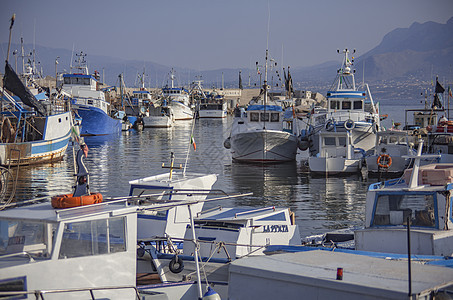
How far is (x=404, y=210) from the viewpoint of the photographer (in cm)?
1294

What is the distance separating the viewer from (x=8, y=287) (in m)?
8.36

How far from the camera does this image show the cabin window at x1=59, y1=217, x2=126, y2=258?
8852 millimetres

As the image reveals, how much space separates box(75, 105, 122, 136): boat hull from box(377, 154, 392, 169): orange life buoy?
34.4 metres

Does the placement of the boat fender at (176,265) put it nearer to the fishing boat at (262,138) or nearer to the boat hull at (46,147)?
the boat hull at (46,147)

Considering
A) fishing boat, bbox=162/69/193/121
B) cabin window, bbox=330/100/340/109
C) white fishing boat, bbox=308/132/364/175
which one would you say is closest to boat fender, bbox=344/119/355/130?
white fishing boat, bbox=308/132/364/175

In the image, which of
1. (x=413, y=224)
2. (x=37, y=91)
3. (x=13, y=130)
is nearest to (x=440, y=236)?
(x=413, y=224)

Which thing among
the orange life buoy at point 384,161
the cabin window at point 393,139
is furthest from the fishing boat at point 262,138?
the orange life buoy at point 384,161

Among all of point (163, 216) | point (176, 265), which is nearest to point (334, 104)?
point (163, 216)

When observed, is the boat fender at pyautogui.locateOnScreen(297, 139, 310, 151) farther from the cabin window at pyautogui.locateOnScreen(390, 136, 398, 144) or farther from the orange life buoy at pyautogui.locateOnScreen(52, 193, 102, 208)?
the orange life buoy at pyautogui.locateOnScreen(52, 193, 102, 208)

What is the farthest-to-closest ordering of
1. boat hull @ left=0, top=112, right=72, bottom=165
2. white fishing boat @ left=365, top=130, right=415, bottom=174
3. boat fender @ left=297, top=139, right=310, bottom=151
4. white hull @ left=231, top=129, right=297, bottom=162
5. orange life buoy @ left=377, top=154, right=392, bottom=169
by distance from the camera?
1. boat fender @ left=297, top=139, right=310, bottom=151
2. white hull @ left=231, top=129, right=297, bottom=162
3. boat hull @ left=0, top=112, right=72, bottom=165
4. white fishing boat @ left=365, top=130, right=415, bottom=174
5. orange life buoy @ left=377, top=154, right=392, bottom=169

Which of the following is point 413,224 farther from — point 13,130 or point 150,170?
point 13,130

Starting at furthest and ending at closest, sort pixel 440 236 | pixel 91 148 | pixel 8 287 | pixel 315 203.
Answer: pixel 91 148
pixel 315 203
pixel 440 236
pixel 8 287

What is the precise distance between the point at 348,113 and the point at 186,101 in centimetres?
6750

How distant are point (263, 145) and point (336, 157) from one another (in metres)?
6.00
